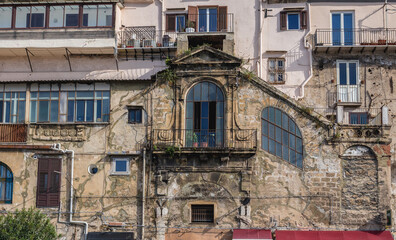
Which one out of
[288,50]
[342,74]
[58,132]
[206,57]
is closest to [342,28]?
[342,74]

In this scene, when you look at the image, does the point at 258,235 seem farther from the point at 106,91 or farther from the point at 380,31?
the point at 380,31

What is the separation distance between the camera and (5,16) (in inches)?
1419

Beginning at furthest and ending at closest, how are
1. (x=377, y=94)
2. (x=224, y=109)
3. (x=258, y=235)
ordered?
(x=377, y=94) < (x=224, y=109) < (x=258, y=235)

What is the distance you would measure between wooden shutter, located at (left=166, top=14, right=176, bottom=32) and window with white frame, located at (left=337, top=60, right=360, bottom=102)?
941 cm

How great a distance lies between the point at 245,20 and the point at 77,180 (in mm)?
12949

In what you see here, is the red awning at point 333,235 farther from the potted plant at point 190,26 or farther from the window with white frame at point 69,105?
the potted plant at point 190,26

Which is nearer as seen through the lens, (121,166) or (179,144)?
(179,144)

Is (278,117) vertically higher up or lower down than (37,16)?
lower down

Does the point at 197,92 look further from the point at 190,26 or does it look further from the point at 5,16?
the point at 5,16

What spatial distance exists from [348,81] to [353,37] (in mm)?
2477

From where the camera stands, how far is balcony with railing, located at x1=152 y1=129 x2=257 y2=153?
31.5 meters

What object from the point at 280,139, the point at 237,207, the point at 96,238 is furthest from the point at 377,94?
the point at 96,238

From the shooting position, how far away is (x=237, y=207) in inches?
1228

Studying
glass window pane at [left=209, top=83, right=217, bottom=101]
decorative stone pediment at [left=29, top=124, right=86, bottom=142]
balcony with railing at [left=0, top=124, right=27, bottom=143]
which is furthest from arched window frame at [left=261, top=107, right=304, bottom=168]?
balcony with railing at [left=0, top=124, right=27, bottom=143]
